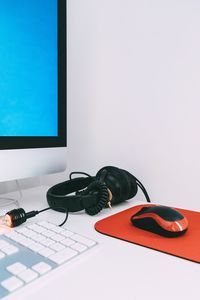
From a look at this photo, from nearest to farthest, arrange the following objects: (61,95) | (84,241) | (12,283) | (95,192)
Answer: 1. (12,283)
2. (84,241)
3. (95,192)
4. (61,95)

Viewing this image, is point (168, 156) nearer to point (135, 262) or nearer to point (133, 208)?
point (133, 208)

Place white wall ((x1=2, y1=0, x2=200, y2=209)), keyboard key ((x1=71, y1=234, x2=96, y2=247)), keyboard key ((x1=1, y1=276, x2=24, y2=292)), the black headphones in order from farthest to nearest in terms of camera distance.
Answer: white wall ((x1=2, y1=0, x2=200, y2=209))
the black headphones
keyboard key ((x1=71, y1=234, x2=96, y2=247))
keyboard key ((x1=1, y1=276, x2=24, y2=292))

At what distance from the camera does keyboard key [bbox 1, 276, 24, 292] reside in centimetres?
24

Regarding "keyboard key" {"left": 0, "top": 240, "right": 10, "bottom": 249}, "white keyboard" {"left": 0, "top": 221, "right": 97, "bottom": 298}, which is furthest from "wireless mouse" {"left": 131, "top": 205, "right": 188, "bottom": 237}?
"keyboard key" {"left": 0, "top": 240, "right": 10, "bottom": 249}

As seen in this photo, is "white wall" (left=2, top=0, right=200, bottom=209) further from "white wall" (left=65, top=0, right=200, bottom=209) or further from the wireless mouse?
the wireless mouse

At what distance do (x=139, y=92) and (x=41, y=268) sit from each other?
1.89ft

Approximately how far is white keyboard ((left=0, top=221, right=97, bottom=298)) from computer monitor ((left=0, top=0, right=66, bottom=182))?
0.62 feet

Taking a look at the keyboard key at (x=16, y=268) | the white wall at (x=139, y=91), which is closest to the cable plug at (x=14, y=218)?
the keyboard key at (x=16, y=268)

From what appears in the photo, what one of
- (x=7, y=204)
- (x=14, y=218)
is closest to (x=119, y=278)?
(x=14, y=218)

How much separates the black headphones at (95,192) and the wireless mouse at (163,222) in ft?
0.42

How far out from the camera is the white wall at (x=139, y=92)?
0.67 metres

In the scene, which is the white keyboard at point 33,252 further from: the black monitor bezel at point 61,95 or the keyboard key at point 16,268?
the black monitor bezel at point 61,95

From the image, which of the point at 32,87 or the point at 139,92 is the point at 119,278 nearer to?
the point at 32,87

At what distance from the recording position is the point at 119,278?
276mm
